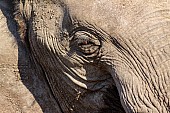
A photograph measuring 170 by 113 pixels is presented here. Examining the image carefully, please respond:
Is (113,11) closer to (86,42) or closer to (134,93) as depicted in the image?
(86,42)

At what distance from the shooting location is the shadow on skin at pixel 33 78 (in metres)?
3.08

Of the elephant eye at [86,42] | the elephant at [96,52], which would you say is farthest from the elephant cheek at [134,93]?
the elephant eye at [86,42]

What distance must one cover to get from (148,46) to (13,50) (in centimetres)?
66

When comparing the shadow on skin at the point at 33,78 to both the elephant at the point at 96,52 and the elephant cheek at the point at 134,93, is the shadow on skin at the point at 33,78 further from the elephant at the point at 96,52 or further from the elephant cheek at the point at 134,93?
the elephant cheek at the point at 134,93

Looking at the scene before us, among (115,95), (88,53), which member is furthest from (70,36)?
(115,95)

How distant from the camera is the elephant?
2699 mm

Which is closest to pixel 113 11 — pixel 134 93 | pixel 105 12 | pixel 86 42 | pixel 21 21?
pixel 105 12

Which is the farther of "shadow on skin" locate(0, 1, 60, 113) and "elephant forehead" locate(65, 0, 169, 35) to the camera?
"shadow on skin" locate(0, 1, 60, 113)

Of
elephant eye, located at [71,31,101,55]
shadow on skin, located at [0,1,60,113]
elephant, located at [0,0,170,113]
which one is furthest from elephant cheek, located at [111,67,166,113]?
shadow on skin, located at [0,1,60,113]

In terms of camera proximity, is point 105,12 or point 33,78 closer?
point 105,12

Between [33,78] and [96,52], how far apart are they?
15.2 inches

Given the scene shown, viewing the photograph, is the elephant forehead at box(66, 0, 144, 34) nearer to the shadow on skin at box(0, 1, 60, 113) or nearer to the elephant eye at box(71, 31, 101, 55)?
the elephant eye at box(71, 31, 101, 55)

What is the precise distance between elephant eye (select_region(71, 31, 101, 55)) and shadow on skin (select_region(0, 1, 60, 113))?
0.28 metres

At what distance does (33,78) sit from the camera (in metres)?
3.12
